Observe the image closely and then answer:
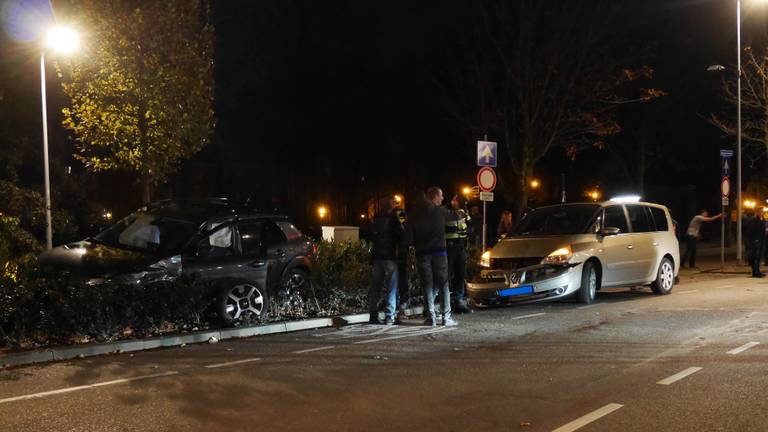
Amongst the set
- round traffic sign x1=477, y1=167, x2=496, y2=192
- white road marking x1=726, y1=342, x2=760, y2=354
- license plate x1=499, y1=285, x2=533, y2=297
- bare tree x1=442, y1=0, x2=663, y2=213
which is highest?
bare tree x1=442, y1=0, x2=663, y2=213

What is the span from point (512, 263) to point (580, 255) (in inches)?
45.0

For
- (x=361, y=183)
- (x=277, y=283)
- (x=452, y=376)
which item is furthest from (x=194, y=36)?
(x=361, y=183)

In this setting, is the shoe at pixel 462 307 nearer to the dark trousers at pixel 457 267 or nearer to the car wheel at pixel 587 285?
the dark trousers at pixel 457 267

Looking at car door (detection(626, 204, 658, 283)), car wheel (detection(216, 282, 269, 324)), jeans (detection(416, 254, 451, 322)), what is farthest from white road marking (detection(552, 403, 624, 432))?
car door (detection(626, 204, 658, 283))

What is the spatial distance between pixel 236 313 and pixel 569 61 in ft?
61.3

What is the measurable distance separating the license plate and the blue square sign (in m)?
3.38

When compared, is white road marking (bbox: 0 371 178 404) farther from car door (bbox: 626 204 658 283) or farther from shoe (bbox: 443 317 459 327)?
car door (bbox: 626 204 658 283)

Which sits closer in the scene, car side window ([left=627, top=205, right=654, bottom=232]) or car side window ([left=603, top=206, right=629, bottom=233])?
car side window ([left=603, top=206, right=629, bottom=233])

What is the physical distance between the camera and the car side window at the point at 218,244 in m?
10.5

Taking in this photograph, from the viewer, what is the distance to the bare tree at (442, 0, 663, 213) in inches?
988

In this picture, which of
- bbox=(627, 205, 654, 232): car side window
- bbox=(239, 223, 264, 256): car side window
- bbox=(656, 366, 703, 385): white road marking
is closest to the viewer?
bbox=(656, 366, 703, 385): white road marking

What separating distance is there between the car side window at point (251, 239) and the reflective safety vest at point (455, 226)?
2.89 meters

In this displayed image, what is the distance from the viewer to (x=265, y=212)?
11.4m

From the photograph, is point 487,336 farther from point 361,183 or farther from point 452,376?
point 361,183
